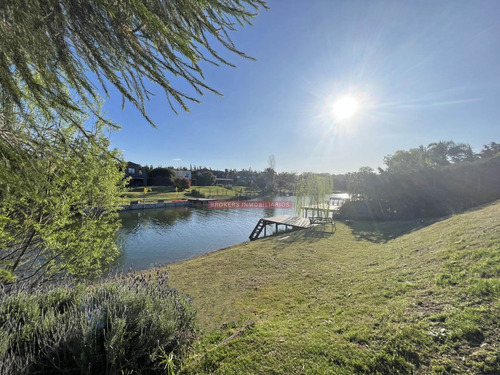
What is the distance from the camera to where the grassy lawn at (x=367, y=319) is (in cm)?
200

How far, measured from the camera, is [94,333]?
1961 millimetres

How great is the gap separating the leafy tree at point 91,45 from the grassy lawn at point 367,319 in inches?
114

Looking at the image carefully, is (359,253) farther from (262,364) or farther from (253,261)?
(262,364)

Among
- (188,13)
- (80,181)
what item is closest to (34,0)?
(188,13)

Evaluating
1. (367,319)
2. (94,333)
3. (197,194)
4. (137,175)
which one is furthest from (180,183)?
(367,319)

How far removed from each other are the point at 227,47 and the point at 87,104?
4.29 ft

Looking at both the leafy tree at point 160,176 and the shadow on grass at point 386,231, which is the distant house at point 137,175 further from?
the shadow on grass at point 386,231

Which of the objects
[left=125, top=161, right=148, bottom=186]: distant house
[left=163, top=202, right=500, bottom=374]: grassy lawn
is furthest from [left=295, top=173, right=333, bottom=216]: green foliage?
[left=125, top=161, right=148, bottom=186]: distant house

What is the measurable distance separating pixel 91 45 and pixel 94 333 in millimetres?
2554

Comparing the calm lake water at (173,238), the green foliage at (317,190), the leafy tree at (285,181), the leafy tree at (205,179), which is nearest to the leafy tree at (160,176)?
the leafy tree at (205,179)

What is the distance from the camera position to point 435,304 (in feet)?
8.73

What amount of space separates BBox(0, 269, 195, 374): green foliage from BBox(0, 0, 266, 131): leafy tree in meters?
1.96

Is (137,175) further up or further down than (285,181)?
further up

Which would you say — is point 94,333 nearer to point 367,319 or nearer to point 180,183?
point 367,319
